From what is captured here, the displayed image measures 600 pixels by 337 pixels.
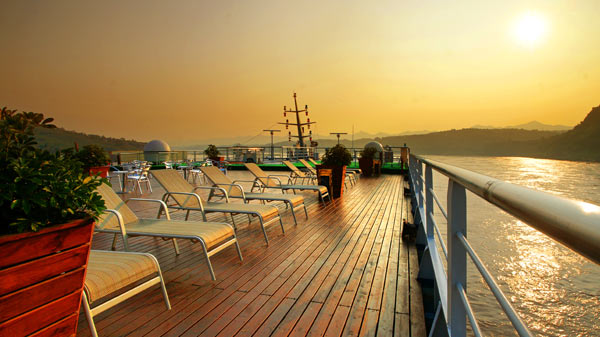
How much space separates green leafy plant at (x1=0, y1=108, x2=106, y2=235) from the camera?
4.16 ft

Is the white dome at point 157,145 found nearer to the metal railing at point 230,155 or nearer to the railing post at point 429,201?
the metal railing at point 230,155

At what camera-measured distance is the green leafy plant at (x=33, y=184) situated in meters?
1.27

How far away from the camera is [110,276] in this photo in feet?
6.01

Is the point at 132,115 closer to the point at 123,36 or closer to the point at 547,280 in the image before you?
the point at 123,36

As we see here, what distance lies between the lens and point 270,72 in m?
16.3

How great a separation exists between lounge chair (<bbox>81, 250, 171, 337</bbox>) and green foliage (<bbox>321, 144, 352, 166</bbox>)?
5360 millimetres

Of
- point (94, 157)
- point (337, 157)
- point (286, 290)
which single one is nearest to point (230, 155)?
point (94, 157)

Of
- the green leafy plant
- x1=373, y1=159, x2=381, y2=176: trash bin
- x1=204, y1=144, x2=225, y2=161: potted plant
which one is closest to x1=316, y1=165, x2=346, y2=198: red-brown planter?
the green leafy plant

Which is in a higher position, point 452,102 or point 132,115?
point 452,102

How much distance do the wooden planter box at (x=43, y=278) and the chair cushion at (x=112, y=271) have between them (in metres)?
0.27

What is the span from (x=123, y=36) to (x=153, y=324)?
13712mm

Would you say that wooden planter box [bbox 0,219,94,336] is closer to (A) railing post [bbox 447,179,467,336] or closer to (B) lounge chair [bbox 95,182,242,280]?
(B) lounge chair [bbox 95,182,242,280]

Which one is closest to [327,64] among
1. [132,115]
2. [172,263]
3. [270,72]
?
[270,72]

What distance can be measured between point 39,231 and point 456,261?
150 cm
